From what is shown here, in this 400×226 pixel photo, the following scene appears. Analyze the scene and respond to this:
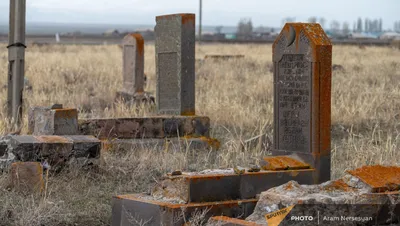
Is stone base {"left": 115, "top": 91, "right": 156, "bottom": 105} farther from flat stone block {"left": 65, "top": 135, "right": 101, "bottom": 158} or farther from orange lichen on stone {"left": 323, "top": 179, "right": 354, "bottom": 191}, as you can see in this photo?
orange lichen on stone {"left": 323, "top": 179, "right": 354, "bottom": 191}

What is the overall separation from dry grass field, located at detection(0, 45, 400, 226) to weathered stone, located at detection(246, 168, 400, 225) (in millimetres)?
1676

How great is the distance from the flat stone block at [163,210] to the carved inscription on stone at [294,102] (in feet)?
4.45

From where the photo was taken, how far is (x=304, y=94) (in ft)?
22.9

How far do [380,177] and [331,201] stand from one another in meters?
0.70

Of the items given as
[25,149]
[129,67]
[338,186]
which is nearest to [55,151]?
[25,149]

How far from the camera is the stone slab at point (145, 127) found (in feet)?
31.8

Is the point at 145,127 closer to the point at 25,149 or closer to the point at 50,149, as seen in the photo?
the point at 50,149

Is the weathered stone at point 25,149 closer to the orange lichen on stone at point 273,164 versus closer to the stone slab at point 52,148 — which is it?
the stone slab at point 52,148

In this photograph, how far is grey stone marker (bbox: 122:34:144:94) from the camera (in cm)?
1476

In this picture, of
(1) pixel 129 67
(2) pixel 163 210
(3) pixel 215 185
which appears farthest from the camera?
(1) pixel 129 67

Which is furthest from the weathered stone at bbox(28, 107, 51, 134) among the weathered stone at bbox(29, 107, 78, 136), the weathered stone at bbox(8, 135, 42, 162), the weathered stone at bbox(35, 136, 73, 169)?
the weathered stone at bbox(8, 135, 42, 162)

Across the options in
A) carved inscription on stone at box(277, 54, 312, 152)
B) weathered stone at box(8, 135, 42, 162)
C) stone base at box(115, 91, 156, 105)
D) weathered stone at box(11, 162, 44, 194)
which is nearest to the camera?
weathered stone at box(11, 162, 44, 194)

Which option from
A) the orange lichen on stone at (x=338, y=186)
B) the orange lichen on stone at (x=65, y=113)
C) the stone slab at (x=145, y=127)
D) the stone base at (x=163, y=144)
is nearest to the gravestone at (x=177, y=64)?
the stone slab at (x=145, y=127)

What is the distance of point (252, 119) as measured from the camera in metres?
11.8
